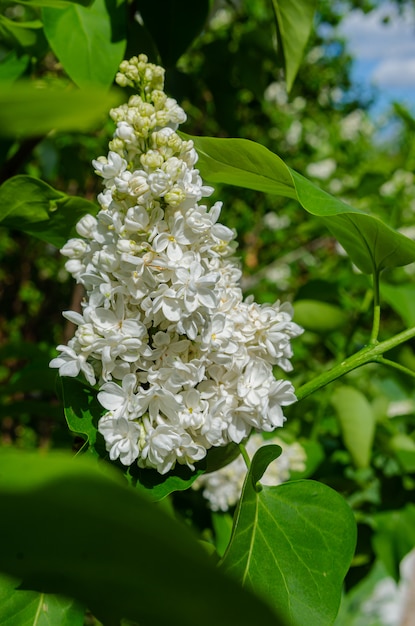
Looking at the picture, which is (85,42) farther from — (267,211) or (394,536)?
(267,211)

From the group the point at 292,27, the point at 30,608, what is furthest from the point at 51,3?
the point at 30,608

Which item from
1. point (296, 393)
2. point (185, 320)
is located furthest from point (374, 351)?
point (185, 320)

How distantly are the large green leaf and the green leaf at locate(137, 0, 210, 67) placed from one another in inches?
11.2

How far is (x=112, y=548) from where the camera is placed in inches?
5.4

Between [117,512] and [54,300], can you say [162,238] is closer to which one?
[117,512]

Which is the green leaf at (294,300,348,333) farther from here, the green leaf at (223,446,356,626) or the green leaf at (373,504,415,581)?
the green leaf at (223,446,356,626)

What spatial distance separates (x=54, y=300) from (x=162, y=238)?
199 centimetres

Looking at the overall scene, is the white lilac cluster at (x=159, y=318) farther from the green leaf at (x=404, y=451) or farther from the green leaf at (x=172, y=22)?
the green leaf at (x=404, y=451)

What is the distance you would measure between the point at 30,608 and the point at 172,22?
1.97ft

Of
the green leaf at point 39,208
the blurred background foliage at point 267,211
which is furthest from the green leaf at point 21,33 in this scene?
the green leaf at point 39,208

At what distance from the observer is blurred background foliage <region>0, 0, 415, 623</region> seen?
754 mm

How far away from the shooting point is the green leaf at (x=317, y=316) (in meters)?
1.03

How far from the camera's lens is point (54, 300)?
7.83ft

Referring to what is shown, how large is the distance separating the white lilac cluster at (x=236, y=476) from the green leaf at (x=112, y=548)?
655 millimetres
